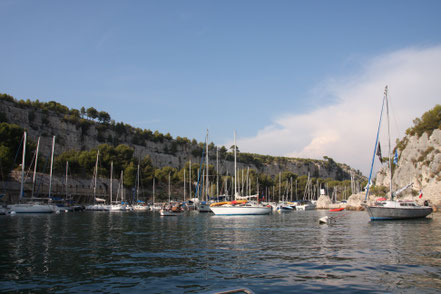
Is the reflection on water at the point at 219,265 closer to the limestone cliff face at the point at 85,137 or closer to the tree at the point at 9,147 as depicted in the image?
the tree at the point at 9,147

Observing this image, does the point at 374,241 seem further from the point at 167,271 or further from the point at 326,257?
the point at 167,271

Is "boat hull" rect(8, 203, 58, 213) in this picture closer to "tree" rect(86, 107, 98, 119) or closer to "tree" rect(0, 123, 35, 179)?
"tree" rect(0, 123, 35, 179)

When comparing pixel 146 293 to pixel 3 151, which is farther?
pixel 3 151

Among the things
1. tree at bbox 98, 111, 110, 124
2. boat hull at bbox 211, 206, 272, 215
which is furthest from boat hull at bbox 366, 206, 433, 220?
tree at bbox 98, 111, 110, 124

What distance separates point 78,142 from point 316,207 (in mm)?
70329

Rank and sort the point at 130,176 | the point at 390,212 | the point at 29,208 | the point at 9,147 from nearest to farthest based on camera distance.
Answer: the point at 390,212, the point at 29,208, the point at 9,147, the point at 130,176

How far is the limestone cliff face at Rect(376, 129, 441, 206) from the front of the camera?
66188 millimetres

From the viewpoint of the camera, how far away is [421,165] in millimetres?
72188

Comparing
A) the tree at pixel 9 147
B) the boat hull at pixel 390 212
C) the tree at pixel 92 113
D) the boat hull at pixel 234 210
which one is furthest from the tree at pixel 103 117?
the boat hull at pixel 390 212

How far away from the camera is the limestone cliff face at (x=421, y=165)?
217ft

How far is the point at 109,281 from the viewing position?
10.4 m

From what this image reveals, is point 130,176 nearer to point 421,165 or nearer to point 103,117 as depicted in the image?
point 103,117

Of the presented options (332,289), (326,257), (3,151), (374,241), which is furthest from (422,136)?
(3,151)

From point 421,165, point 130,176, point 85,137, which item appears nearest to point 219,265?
point 421,165
